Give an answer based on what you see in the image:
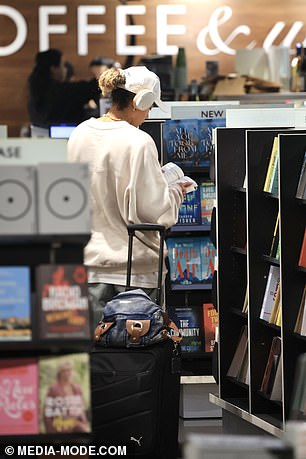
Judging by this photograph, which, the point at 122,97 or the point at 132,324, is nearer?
the point at 132,324

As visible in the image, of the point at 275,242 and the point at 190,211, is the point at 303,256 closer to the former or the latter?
the point at 275,242

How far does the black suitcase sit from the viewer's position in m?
4.52

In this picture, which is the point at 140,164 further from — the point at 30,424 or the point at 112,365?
the point at 30,424

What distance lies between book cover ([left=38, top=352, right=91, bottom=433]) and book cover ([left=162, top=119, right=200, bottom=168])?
3.37 m

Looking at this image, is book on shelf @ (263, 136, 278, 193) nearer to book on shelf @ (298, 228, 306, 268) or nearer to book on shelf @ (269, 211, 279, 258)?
book on shelf @ (269, 211, 279, 258)

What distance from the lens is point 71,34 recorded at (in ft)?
38.8

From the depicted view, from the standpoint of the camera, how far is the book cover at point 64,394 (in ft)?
9.65

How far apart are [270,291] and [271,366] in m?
0.34

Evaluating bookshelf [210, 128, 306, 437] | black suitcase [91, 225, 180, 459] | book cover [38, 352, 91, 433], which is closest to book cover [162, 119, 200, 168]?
bookshelf [210, 128, 306, 437]

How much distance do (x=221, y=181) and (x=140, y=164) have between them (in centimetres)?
82

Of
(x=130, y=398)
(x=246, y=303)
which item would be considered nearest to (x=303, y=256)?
(x=246, y=303)

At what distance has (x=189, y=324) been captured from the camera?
6305 millimetres

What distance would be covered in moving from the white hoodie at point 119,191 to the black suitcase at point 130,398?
479mm

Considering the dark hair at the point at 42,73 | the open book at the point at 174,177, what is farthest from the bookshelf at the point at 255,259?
the dark hair at the point at 42,73
